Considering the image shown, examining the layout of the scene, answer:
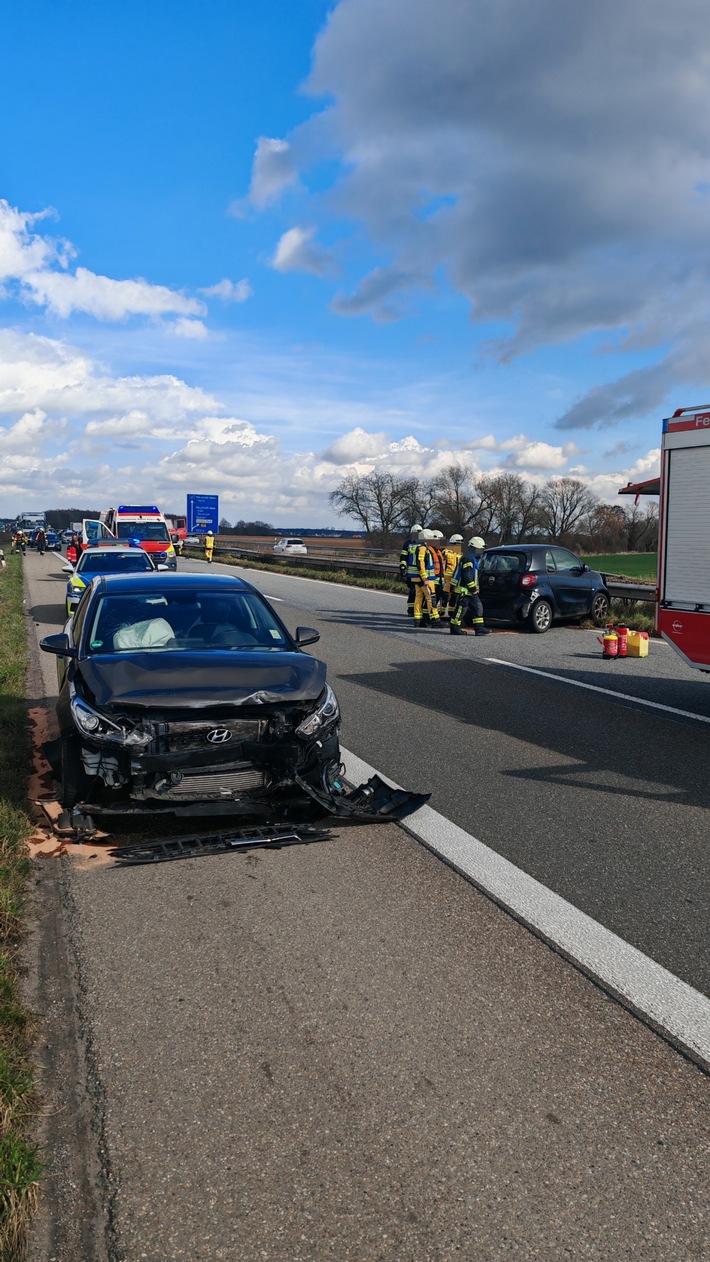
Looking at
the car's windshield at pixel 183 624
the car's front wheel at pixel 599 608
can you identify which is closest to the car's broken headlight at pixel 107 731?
the car's windshield at pixel 183 624

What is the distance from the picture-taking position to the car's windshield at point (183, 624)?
6344 mm

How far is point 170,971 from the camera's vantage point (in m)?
3.80

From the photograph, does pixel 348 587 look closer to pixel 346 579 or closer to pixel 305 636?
pixel 346 579

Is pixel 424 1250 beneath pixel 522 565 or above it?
beneath

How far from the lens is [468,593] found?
16938 mm

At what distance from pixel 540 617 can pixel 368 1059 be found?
48.6ft

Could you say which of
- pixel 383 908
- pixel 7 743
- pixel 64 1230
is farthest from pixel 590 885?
pixel 7 743

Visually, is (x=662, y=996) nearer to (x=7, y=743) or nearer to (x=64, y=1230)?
(x=64, y=1230)

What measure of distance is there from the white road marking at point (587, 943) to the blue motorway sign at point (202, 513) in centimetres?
5320

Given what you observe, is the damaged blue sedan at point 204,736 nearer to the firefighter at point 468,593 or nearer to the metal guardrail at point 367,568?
the firefighter at point 468,593

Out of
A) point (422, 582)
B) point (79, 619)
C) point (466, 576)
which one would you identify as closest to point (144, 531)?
point (422, 582)

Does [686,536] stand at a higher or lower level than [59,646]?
higher

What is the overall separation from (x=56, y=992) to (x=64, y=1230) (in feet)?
4.33

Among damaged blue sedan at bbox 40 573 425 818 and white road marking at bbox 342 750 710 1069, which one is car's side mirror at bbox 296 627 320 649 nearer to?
damaged blue sedan at bbox 40 573 425 818
